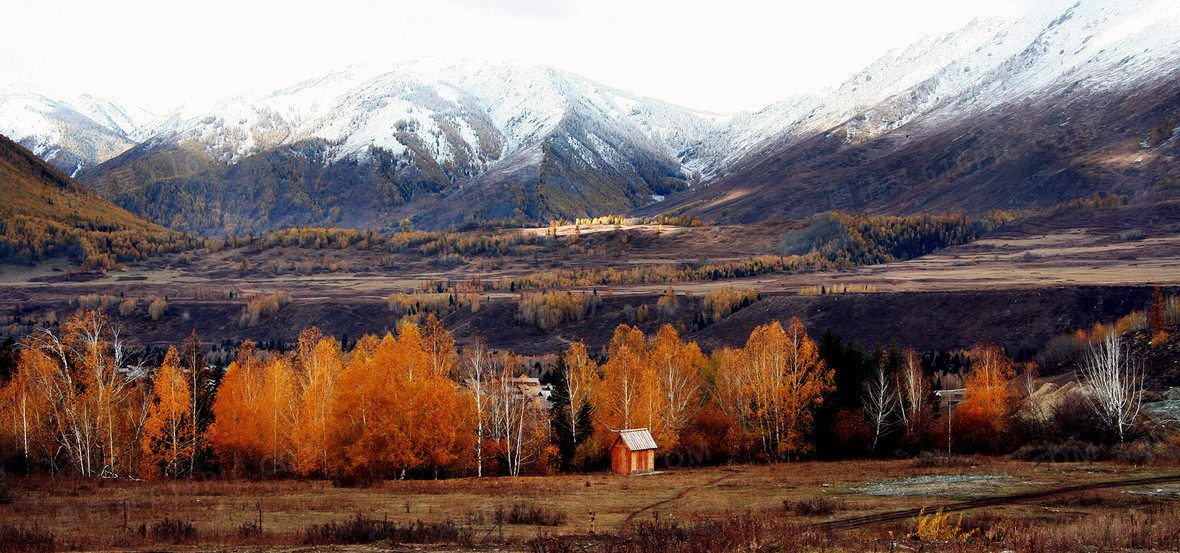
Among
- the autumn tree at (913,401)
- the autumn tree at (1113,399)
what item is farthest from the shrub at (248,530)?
the autumn tree at (913,401)

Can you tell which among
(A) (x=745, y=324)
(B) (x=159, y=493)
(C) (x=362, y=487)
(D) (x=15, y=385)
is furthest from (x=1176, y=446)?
(A) (x=745, y=324)

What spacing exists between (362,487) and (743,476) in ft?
70.8

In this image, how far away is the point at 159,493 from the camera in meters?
37.5

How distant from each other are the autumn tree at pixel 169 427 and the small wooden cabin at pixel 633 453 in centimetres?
2763

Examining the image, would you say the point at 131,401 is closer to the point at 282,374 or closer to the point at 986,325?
the point at 282,374

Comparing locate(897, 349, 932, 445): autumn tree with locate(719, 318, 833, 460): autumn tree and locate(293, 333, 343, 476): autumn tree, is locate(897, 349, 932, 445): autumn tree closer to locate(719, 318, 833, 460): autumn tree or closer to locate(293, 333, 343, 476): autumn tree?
locate(719, 318, 833, 460): autumn tree

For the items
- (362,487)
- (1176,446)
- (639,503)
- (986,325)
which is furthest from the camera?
(986,325)

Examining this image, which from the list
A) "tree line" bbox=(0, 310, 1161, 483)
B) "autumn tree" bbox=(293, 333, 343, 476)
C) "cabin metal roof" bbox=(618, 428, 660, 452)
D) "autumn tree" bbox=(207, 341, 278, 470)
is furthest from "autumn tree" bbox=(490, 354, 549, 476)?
"autumn tree" bbox=(207, 341, 278, 470)

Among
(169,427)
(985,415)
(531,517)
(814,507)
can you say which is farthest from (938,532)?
(985,415)

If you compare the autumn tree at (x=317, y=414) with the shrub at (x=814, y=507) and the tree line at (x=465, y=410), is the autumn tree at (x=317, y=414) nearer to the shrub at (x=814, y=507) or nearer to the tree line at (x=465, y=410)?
the tree line at (x=465, y=410)

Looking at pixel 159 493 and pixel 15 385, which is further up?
pixel 15 385

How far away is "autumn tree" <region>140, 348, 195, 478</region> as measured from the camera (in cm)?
5300

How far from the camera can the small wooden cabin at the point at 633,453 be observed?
56.6 m

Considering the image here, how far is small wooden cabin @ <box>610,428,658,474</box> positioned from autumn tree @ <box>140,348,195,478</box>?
1088 inches
